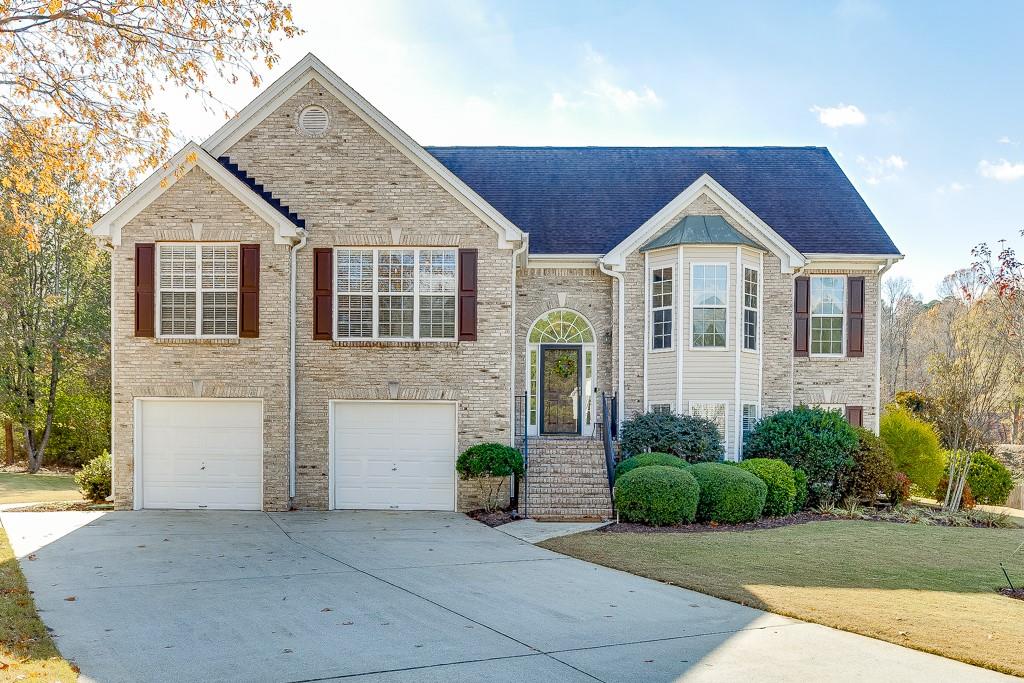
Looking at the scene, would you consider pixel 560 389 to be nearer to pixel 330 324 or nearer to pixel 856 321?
pixel 330 324

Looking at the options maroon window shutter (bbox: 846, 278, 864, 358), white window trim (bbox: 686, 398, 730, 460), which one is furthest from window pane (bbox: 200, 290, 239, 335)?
maroon window shutter (bbox: 846, 278, 864, 358)

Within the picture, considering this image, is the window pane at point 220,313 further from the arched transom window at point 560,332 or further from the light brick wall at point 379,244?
the arched transom window at point 560,332

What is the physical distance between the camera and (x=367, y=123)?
17.6 meters

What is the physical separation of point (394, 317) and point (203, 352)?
372 centimetres

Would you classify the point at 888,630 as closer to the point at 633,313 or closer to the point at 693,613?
the point at 693,613

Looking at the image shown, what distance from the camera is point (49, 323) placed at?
3056 centimetres

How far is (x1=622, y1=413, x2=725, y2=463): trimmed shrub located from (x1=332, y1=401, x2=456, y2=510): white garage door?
3.82 meters

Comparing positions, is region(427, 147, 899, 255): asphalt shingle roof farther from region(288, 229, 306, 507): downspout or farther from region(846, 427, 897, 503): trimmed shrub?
region(288, 229, 306, 507): downspout

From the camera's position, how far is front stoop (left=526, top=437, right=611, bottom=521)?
1625 centimetres

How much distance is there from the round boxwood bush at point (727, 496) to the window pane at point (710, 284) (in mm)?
4281

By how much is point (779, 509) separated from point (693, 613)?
8166mm

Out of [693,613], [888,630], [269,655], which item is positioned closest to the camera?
[269,655]

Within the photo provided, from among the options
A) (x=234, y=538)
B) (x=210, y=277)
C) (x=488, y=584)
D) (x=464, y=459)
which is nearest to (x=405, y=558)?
(x=488, y=584)

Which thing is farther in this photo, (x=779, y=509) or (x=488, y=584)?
(x=779, y=509)
